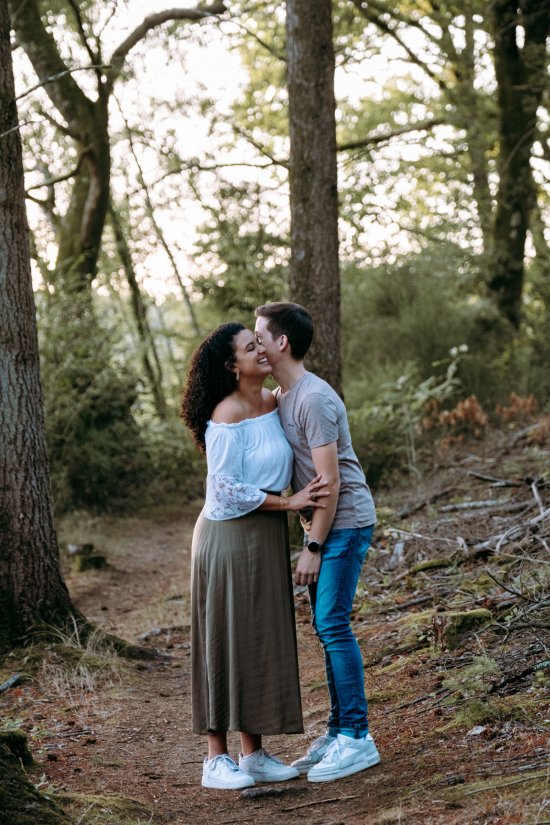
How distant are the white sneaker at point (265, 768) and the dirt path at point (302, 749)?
6cm

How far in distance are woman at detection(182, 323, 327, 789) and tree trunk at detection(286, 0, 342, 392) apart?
15.3 ft

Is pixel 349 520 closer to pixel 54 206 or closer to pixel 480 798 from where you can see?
pixel 480 798

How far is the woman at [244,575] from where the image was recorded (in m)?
4.39

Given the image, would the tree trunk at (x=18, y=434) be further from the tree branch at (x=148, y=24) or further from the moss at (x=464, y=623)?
the tree branch at (x=148, y=24)

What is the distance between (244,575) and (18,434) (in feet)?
9.37

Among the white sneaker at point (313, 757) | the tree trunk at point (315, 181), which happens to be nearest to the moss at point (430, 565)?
the tree trunk at point (315, 181)

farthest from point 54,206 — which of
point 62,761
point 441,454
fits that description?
point 62,761

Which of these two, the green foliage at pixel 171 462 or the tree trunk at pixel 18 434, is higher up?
the tree trunk at pixel 18 434

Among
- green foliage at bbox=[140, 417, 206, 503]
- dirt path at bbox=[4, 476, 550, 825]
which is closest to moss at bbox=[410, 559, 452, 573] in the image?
dirt path at bbox=[4, 476, 550, 825]

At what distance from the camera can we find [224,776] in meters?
4.45

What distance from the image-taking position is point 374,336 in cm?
1512

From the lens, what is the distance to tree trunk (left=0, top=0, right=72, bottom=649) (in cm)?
661

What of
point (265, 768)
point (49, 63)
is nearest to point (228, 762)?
point (265, 768)

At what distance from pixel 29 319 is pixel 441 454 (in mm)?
6525
